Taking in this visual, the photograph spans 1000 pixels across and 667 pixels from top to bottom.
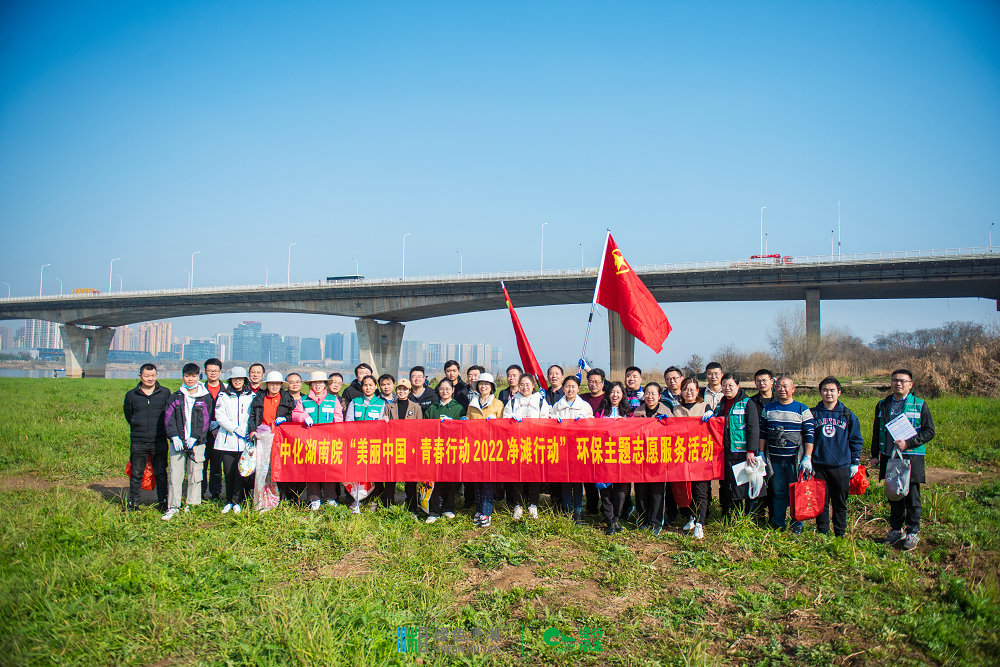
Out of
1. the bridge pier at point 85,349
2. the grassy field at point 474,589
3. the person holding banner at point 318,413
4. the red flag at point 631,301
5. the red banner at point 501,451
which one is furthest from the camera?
the bridge pier at point 85,349

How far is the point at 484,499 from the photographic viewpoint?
674 cm

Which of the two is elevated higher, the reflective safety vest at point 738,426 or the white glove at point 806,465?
the reflective safety vest at point 738,426

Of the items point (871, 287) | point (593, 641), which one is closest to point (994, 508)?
point (593, 641)

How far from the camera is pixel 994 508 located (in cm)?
708

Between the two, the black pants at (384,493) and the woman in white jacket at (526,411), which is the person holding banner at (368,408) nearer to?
the black pants at (384,493)

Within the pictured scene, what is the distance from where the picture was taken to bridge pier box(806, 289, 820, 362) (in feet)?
127

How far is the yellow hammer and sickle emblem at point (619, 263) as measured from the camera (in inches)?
348

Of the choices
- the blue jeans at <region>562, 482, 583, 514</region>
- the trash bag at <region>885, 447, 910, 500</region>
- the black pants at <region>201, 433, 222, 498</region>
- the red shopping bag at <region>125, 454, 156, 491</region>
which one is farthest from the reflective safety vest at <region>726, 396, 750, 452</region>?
the red shopping bag at <region>125, 454, 156, 491</region>

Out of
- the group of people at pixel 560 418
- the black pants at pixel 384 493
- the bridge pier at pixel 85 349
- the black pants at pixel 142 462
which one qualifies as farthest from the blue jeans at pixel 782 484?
the bridge pier at pixel 85 349

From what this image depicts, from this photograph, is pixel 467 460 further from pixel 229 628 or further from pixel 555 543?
pixel 229 628

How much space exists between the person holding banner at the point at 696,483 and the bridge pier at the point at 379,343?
1750 inches

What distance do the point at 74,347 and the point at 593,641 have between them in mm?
71708

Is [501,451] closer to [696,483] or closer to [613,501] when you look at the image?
[613,501]

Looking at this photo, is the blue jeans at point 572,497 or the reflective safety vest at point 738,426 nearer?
the reflective safety vest at point 738,426
